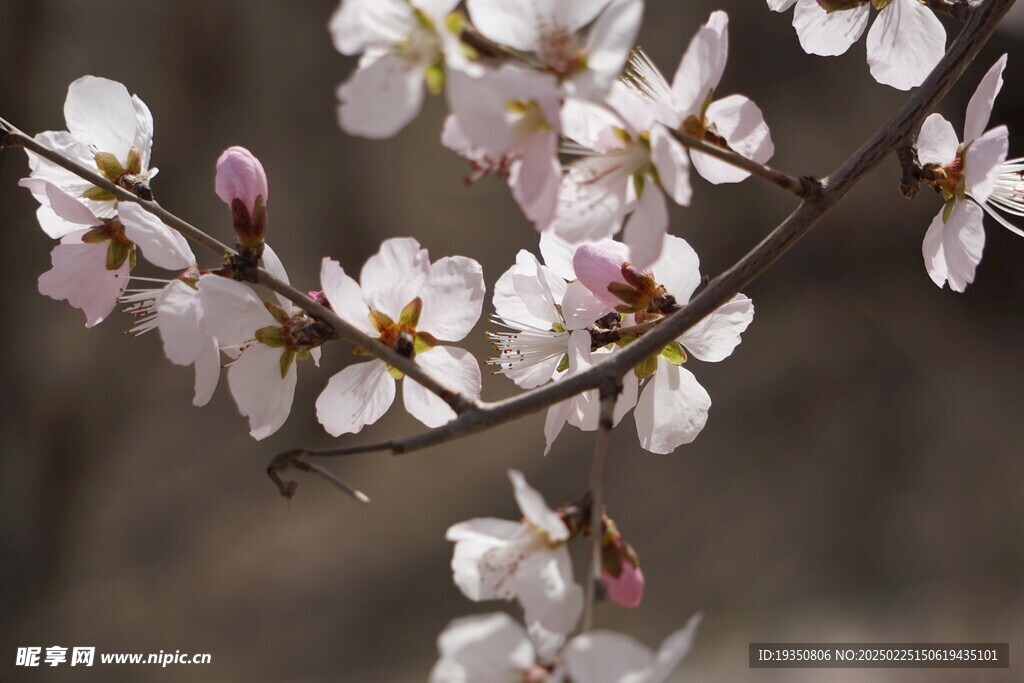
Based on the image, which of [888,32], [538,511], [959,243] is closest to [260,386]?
[538,511]

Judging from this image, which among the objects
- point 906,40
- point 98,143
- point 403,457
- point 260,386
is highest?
point 403,457

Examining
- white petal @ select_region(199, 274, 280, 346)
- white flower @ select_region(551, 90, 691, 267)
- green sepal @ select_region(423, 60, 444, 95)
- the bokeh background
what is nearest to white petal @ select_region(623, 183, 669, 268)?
white flower @ select_region(551, 90, 691, 267)

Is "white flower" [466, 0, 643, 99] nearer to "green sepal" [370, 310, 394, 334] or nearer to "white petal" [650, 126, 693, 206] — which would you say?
"white petal" [650, 126, 693, 206]

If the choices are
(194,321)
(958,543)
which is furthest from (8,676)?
(958,543)

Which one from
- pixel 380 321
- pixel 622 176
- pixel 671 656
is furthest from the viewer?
pixel 380 321

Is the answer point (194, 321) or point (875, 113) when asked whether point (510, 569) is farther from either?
point (875, 113)

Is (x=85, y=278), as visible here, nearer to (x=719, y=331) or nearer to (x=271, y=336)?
(x=271, y=336)

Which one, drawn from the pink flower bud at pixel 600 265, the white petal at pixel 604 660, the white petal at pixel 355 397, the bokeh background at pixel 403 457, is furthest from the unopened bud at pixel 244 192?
the bokeh background at pixel 403 457
